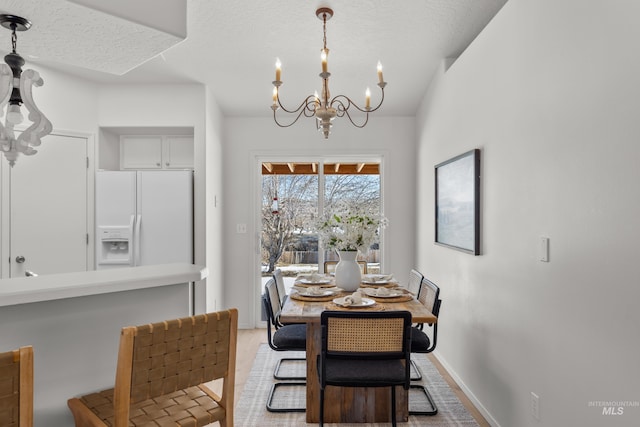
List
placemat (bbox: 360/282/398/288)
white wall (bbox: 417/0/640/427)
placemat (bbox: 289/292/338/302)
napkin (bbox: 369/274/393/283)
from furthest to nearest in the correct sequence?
napkin (bbox: 369/274/393/283) → placemat (bbox: 360/282/398/288) → placemat (bbox: 289/292/338/302) → white wall (bbox: 417/0/640/427)

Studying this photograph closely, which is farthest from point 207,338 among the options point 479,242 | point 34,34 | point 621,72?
point 479,242

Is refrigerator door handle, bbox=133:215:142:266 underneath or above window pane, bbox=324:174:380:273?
underneath

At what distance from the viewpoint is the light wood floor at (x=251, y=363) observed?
2.70 m

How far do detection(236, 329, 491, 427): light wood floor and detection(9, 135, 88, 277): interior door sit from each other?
1.66 meters

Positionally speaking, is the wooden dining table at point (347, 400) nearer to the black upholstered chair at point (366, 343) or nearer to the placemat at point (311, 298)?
the placemat at point (311, 298)

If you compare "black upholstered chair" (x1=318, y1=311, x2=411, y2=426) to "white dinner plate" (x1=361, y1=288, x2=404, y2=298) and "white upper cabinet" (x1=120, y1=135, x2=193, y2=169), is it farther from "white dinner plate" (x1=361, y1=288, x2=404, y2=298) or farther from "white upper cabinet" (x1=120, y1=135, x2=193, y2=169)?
"white upper cabinet" (x1=120, y1=135, x2=193, y2=169)

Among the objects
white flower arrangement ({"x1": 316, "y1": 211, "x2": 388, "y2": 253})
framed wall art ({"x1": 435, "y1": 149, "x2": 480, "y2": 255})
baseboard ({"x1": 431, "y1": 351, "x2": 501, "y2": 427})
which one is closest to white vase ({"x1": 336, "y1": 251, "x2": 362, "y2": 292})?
white flower arrangement ({"x1": 316, "y1": 211, "x2": 388, "y2": 253})

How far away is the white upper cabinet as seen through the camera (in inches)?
157

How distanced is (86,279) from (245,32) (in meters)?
2.25

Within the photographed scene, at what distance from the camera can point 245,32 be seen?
305cm

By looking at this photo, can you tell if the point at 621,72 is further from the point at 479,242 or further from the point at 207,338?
the point at 207,338

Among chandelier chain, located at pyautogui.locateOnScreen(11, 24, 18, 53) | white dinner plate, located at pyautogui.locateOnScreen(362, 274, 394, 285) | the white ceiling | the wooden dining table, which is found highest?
the white ceiling

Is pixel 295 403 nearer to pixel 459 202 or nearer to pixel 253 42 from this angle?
pixel 459 202

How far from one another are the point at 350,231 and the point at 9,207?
2714mm
